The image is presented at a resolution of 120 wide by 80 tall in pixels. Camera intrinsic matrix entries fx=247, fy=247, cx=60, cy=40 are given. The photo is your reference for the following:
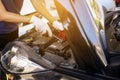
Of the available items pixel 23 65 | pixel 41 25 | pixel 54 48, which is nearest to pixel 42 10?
pixel 41 25

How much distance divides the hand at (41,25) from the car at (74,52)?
13 cm

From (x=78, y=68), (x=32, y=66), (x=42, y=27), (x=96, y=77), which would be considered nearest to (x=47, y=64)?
(x=32, y=66)

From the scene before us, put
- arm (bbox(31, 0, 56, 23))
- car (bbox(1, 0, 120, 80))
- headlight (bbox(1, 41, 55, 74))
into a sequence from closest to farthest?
1. car (bbox(1, 0, 120, 80))
2. headlight (bbox(1, 41, 55, 74))
3. arm (bbox(31, 0, 56, 23))

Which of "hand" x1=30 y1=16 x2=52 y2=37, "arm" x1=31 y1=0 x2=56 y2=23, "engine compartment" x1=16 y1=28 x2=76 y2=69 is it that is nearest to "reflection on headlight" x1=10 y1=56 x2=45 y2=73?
"engine compartment" x1=16 y1=28 x2=76 y2=69

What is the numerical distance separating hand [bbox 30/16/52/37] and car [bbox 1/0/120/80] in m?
0.13

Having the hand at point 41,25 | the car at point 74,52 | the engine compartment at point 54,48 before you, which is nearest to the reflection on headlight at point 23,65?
the car at point 74,52

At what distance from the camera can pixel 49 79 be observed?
148cm

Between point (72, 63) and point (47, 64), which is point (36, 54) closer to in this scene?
point (47, 64)

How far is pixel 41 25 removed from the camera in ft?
6.44

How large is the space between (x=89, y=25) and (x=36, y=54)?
1.61 feet

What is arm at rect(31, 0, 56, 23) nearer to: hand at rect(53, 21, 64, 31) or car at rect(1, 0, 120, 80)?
hand at rect(53, 21, 64, 31)

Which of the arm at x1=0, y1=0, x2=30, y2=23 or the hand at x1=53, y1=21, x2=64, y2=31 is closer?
the hand at x1=53, y1=21, x2=64, y2=31

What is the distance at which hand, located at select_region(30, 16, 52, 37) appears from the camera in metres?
1.91

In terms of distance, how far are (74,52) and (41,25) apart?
0.63m
